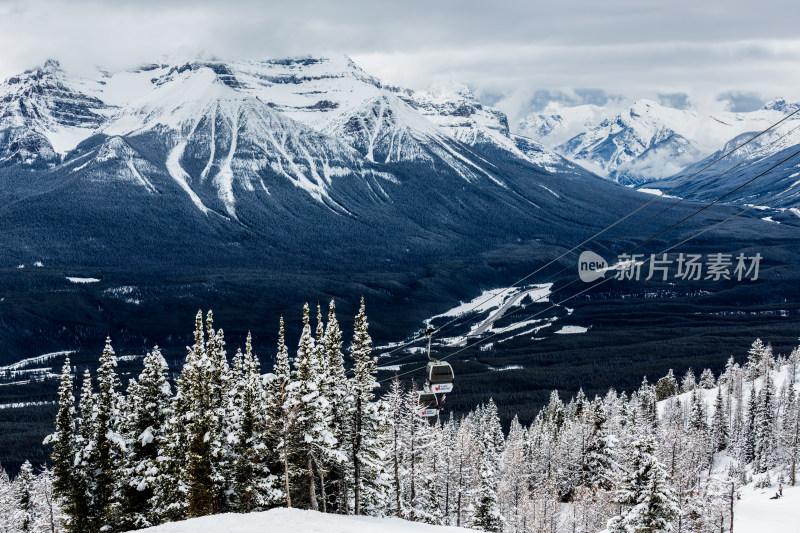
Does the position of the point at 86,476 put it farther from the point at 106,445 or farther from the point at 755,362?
the point at 755,362

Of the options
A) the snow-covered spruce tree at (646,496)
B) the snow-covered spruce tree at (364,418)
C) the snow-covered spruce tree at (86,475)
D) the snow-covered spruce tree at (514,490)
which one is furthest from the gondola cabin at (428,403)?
the snow-covered spruce tree at (514,490)

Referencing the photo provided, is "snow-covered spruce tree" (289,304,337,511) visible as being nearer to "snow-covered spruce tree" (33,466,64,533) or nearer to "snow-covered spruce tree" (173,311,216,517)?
"snow-covered spruce tree" (173,311,216,517)

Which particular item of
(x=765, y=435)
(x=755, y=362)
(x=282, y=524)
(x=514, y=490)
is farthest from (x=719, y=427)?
(x=282, y=524)

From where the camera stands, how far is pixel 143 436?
43.7m

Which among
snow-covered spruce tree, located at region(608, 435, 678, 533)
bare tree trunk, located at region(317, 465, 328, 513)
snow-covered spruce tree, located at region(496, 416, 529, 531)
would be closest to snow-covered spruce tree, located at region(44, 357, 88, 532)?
bare tree trunk, located at region(317, 465, 328, 513)

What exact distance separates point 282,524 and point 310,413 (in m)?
6.91

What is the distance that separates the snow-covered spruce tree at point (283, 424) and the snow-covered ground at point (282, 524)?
347 centimetres

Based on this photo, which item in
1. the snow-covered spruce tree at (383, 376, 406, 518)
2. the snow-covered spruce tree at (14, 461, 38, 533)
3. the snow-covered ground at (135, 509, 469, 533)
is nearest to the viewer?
the snow-covered ground at (135, 509, 469, 533)

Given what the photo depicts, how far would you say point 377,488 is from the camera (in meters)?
46.9

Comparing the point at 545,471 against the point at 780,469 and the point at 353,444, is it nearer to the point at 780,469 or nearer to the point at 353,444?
the point at 780,469

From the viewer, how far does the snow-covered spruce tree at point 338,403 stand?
4347 cm

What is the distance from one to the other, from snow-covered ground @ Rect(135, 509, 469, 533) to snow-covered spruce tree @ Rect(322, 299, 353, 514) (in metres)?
4.31

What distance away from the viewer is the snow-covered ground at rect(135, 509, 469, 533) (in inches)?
1372

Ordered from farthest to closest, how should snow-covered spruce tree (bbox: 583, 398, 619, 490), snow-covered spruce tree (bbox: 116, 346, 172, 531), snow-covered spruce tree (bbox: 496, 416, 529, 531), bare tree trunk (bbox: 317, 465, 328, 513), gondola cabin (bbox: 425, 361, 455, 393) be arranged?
1. snow-covered spruce tree (bbox: 496, 416, 529, 531)
2. snow-covered spruce tree (bbox: 583, 398, 619, 490)
3. snow-covered spruce tree (bbox: 116, 346, 172, 531)
4. bare tree trunk (bbox: 317, 465, 328, 513)
5. gondola cabin (bbox: 425, 361, 455, 393)
